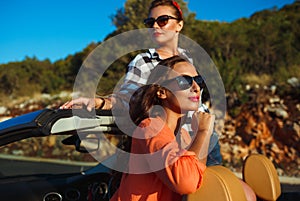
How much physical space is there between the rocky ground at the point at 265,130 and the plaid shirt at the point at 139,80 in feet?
17.1

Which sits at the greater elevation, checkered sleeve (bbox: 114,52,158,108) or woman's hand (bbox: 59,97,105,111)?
checkered sleeve (bbox: 114,52,158,108)

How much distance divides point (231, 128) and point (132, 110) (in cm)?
755

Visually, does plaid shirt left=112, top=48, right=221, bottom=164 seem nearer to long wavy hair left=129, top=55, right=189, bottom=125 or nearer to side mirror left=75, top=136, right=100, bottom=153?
long wavy hair left=129, top=55, right=189, bottom=125

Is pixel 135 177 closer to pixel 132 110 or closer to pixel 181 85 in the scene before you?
pixel 132 110

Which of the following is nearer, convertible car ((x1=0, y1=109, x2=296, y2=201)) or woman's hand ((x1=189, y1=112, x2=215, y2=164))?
convertible car ((x1=0, y1=109, x2=296, y2=201))

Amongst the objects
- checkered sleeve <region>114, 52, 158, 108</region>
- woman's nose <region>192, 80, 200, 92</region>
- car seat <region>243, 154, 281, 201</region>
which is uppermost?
checkered sleeve <region>114, 52, 158, 108</region>

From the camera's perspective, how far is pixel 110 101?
1.94m

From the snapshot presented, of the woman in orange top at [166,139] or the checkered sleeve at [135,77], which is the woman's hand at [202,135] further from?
the checkered sleeve at [135,77]

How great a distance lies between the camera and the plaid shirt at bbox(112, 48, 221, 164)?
193cm

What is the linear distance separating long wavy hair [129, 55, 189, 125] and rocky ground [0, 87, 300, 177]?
5.66 m

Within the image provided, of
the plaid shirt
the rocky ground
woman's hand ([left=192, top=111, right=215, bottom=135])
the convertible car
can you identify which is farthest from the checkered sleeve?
the rocky ground

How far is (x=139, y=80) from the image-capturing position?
7.00 ft

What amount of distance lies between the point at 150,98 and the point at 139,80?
0.44 metres

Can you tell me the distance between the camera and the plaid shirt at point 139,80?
1.93 m
